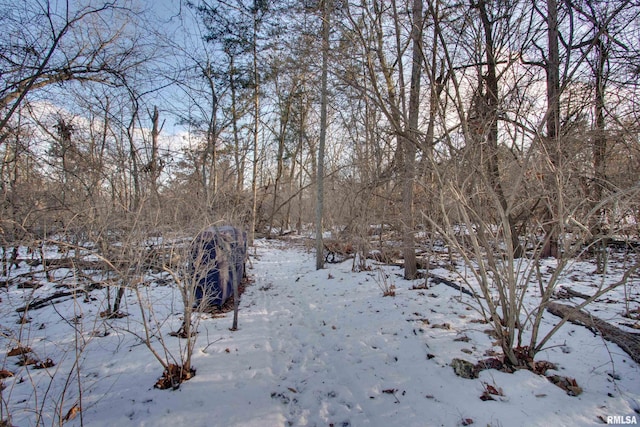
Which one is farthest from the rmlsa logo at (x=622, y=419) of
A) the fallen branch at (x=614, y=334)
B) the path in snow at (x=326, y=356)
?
the path in snow at (x=326, y=356)

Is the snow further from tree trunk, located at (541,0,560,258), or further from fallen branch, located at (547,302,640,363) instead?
tree trunk, located at (541,0,560,258)

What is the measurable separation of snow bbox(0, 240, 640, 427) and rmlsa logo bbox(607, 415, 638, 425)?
0.10ft

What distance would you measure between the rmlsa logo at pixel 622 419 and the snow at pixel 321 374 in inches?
1.2

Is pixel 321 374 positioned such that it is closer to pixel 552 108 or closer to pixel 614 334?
pixel 614 334

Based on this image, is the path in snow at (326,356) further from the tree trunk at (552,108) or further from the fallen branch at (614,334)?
the tree trunk at (552,108)

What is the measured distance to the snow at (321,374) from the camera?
2.25 m

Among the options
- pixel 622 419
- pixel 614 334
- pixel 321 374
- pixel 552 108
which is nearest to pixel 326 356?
pixel 321 374

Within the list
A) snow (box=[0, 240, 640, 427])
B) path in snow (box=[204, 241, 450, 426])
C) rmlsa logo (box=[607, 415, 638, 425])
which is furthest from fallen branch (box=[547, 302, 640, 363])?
path in snow (box=[204, 241, 450, 426])

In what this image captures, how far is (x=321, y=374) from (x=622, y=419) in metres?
2.41

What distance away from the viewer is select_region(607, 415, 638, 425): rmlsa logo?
196 centimetres

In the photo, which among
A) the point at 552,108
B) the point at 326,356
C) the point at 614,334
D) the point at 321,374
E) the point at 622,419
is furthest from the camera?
the point at 326,356

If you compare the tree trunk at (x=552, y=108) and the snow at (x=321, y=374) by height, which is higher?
the tree trunk at (x=552, y=108)

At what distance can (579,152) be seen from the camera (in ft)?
9.78

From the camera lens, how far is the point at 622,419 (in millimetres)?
1984
